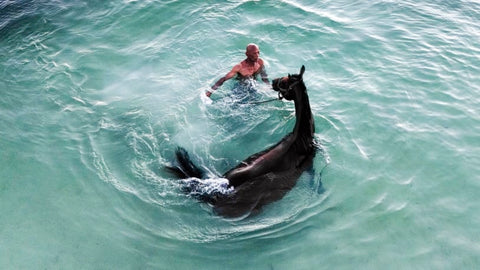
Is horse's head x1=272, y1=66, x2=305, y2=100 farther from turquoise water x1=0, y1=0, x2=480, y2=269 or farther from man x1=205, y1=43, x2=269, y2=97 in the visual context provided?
man x1=205, y1=43, x2=269, y2=97

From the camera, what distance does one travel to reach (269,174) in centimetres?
603

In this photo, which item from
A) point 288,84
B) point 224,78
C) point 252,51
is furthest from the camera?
point 224,78

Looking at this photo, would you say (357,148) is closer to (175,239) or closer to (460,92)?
(460,92)

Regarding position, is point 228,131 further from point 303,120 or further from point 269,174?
point 303,120

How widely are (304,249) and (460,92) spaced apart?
529 cm

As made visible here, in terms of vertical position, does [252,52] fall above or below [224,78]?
above

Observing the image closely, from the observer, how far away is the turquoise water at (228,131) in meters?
5.75

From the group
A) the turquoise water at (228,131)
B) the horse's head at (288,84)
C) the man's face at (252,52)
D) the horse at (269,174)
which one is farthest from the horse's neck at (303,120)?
the man's face at (252,52)

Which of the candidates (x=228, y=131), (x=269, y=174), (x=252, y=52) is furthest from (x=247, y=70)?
(x=269, y=174)

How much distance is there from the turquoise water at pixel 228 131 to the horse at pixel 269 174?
0.21m

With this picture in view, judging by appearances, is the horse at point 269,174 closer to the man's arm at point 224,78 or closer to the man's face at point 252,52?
the man's face at point 252,52

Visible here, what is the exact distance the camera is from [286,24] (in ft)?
36.4

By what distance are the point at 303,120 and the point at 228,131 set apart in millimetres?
2108

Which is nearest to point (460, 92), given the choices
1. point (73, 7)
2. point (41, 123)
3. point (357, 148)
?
point (357, 148)
